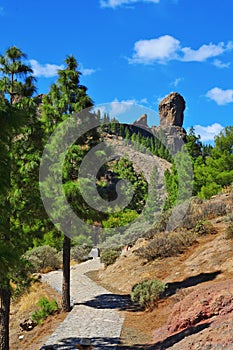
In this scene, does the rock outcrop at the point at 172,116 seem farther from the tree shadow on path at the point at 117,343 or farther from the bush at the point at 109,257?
the tree shadow on path at the point at 117,343

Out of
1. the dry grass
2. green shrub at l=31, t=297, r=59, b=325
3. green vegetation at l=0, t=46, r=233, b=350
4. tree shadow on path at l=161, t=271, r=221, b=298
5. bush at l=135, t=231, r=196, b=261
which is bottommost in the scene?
the dry grass

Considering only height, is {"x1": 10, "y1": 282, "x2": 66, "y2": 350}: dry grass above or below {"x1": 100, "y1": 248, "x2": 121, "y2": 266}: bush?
below

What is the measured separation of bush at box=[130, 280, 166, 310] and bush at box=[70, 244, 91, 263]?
19458 millimetres

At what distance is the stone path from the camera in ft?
35.0

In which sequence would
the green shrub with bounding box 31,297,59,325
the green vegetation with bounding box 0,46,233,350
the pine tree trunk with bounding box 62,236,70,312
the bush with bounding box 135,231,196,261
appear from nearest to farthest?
the green vegetation with bounding box 0,46,233,350
the green shrub with bounding box 31,297,59,325
the pine tree trunk with bounding box 62,236,70,312
the bush with bounding box 135,231,196,261

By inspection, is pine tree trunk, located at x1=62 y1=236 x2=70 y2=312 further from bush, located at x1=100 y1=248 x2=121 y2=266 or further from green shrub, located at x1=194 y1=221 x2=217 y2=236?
bush, located at x1=100 y1=248 x2=121 y2=266

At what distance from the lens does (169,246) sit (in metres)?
20.3

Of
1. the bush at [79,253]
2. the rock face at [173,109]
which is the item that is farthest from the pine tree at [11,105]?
the rock face at [173,109]

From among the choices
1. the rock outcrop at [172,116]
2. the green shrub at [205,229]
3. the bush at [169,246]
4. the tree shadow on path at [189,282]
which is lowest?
the tree shadow on path at [189,282]

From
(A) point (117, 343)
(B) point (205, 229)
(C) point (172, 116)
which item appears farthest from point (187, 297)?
(C) point (172, 116)

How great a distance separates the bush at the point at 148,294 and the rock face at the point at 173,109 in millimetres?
179871

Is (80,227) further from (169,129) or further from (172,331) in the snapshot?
(169,129)

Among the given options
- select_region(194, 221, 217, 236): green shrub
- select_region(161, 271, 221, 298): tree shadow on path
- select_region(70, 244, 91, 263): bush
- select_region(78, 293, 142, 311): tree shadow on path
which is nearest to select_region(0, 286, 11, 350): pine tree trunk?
select_region(78, 293, 142, 311): tree shadow on path

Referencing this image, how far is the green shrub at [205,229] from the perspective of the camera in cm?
2159
